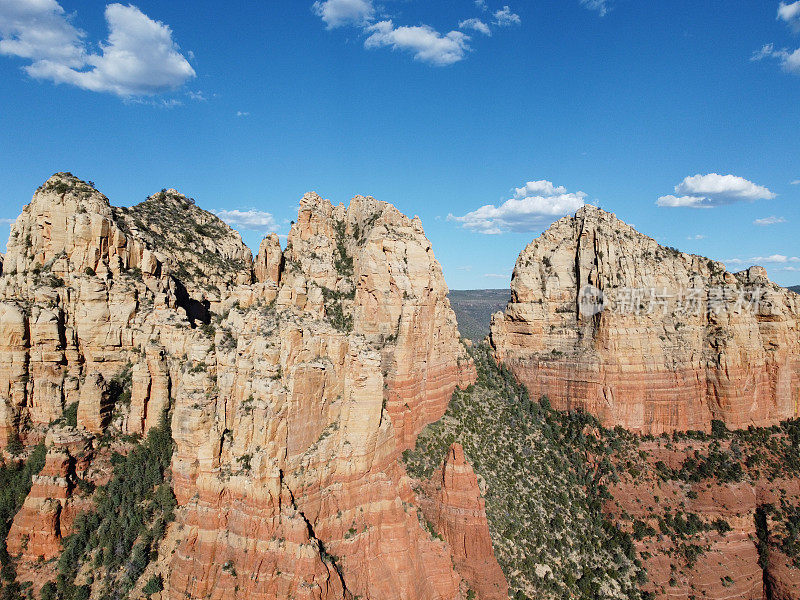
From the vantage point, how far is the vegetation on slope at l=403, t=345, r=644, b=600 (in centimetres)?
5391

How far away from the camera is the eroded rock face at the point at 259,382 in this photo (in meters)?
40.1

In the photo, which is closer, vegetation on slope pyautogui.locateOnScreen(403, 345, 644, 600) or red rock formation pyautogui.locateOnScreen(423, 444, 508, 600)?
red rock formation pyautogui.locateOnScreen(423, 444, 508, 600)

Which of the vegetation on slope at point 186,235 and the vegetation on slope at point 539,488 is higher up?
the vegetation on slope at point 186,235

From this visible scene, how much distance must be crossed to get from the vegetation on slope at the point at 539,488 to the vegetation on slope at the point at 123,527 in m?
24.4

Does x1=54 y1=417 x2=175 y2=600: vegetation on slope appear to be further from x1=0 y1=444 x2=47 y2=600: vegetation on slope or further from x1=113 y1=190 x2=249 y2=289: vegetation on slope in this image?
x1=113 y1=190 x2=249 y2=289: vegetation on slope

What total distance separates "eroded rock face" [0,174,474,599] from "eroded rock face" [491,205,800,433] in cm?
1991

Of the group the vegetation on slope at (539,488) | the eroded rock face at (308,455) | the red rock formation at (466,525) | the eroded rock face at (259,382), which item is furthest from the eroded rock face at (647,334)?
the eroded rock face at (308,455)

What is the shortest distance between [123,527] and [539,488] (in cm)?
4611

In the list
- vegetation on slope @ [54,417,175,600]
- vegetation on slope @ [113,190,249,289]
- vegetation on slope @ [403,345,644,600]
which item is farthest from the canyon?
vegetation on slope @ [113,190,249,289]

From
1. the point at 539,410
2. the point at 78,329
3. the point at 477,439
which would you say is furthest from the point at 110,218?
the point at 539,410

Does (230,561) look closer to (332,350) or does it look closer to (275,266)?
(332,350)

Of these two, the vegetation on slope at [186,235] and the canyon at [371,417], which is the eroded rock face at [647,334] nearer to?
the canyon at [371,417]

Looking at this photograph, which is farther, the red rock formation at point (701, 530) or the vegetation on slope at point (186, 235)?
the vegetation on slope at point (186, 235)

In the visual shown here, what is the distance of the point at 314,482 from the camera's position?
42.7 meters
